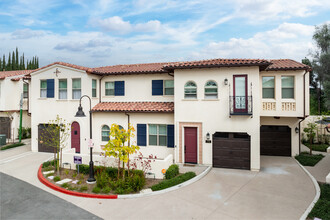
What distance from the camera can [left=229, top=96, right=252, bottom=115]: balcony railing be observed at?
12250mm

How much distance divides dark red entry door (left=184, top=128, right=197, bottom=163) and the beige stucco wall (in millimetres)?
Answer: 350

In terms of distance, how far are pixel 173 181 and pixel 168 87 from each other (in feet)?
23.7

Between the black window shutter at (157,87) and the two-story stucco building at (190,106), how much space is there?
0.07m

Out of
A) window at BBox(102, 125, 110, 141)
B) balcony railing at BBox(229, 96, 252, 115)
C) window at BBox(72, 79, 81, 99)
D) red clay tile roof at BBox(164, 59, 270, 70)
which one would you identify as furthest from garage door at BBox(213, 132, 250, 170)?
window at BBox(72, 79, 81, 99)

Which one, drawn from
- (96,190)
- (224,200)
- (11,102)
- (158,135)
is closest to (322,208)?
(224,200)

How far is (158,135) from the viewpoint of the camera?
572 inches

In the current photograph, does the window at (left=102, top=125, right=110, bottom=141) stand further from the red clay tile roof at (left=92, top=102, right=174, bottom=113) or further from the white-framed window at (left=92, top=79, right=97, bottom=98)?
the white-framed window at (left=92, top=79, right=97, bottom=98)

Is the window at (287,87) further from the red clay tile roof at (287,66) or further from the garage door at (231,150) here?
the garage door at (231,150)

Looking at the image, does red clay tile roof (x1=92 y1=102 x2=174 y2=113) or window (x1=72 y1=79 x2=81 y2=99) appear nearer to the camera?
red clay tile roof (x1=92 y1=102 x2=174 y2=113)

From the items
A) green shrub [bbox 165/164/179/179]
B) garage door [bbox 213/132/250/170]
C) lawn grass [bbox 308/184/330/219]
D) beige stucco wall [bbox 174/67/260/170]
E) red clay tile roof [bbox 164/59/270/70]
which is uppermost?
red clay tile roof [bbox 164/59/270/70]

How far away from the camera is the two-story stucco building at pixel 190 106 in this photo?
1244 centimetres

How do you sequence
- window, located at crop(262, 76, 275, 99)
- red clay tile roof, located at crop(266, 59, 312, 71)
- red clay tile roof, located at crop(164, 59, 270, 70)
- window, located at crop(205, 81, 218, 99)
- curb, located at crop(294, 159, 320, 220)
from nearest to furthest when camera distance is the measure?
curb, located at crop(294, 159, 320, 220), red clay tile roof, located at crop(164, 59, 270, 70), window, located at crop(205, 81, 218, 99), red clay tile roof, located at crop(266, 59, 312, 71), window, located at crop(262, 76, 275, 99)

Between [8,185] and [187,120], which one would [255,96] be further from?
[8,185]

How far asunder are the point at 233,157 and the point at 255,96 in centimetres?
374
